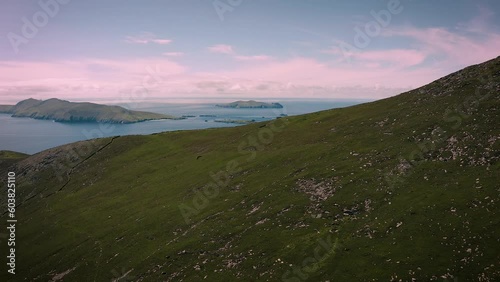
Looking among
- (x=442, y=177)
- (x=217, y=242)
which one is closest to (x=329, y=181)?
(x=442, y=177)

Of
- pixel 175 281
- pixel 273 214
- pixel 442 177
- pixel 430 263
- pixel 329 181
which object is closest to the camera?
pixel 430 263

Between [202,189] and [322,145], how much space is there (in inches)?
1117

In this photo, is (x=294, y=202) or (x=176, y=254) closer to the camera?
(x=176, y=254)

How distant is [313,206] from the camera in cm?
4475

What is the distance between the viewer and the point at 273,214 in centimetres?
4600

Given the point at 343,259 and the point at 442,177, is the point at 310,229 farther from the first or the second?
the point at 442,177

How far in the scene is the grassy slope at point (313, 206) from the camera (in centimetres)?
3231

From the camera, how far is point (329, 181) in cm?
5012

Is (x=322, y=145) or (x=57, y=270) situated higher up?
(x=322, y=145)

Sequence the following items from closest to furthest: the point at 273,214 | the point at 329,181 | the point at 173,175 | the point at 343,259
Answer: the point at 343,259
the point at 273,214
the point at 329,181
the point at 173,175

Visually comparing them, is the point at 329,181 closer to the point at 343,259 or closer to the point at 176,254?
the point at 343,259

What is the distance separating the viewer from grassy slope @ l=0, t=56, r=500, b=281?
3231 centimetres

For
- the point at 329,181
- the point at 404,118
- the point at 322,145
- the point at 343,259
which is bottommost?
the point at 343,259

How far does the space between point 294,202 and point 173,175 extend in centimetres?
4172
